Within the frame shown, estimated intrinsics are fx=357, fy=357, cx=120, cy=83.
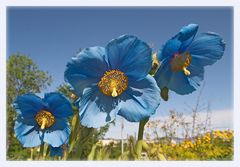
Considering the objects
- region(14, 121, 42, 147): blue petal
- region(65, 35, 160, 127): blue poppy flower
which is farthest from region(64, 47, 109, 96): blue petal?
region(14, 121, 42, 147): blue petal

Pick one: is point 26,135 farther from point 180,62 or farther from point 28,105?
Result: point 180,62

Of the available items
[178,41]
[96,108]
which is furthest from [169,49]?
[96,108]

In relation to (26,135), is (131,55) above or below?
above

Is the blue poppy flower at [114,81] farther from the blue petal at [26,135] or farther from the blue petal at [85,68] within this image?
the blue petal at [26,135]

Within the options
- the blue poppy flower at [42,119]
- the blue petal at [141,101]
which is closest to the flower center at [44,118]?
the blue poppy flower at [42,119]
